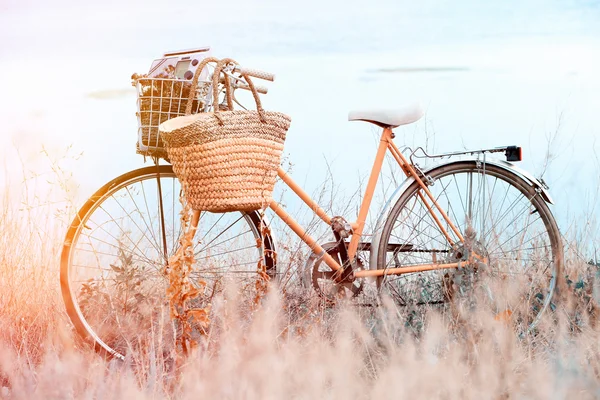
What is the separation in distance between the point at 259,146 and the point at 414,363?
4.90 feet

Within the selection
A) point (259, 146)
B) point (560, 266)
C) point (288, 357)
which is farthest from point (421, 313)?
point (288, 357)

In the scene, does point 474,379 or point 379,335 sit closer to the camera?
point 474,379

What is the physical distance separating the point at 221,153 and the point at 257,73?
1.59ft

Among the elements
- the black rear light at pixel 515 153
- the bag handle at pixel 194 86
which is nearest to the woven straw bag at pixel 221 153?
the bag handle at pixel 194 86

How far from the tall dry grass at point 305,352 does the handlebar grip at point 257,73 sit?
937 millimetres

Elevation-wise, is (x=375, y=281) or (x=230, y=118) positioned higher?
(x=230, y=118)

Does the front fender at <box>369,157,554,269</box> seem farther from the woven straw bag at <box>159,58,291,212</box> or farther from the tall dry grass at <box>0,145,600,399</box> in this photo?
the woven straw bag at <box>159,58,291,212</box>

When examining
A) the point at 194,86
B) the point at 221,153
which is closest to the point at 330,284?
the point at 221,153

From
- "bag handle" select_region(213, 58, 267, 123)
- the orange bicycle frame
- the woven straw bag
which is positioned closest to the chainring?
the orange bicycle frame

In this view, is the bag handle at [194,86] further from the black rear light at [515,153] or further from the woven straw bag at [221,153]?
the black rear light at [515,153]

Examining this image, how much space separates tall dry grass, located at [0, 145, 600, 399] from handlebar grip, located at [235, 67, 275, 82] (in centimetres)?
94

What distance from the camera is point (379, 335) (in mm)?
3895

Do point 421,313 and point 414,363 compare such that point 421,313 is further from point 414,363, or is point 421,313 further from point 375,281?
point 414,363

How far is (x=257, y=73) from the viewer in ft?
12.2
